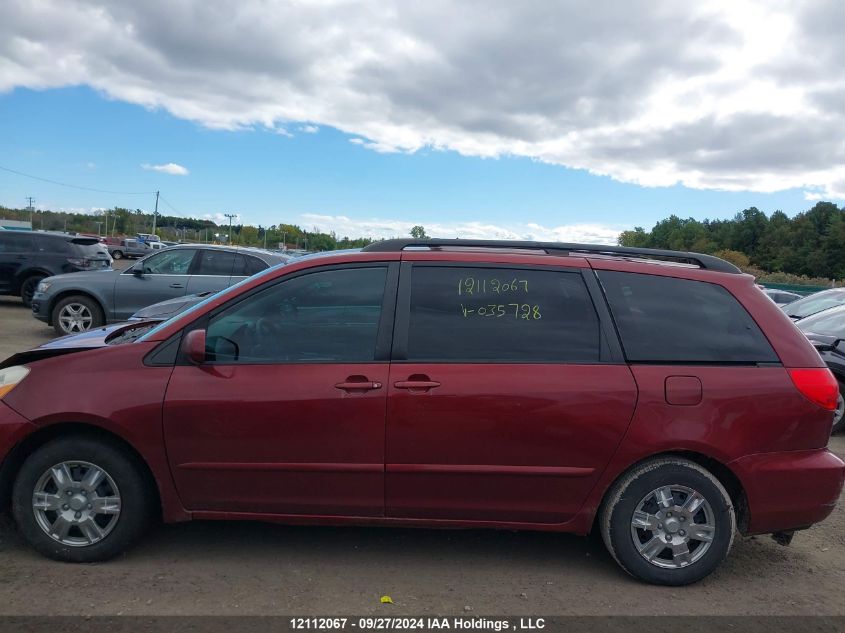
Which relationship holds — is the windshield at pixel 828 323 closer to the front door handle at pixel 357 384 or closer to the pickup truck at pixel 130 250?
the front door handle at pixel 357 384

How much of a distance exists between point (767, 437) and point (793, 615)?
886mm

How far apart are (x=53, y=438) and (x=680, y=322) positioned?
11.5 ft

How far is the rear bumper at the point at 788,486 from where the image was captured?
3529 millimetres

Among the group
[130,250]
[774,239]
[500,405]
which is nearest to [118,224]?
[130,250]

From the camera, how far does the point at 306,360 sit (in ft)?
11.8

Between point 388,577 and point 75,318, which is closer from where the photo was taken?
point 388,577

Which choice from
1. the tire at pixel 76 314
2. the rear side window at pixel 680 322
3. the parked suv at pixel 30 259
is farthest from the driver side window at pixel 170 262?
the rear side window at pixel 680 322

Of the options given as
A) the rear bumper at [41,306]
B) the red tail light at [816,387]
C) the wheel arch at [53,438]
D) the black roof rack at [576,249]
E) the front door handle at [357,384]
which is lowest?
the wheel arch at [53,438]

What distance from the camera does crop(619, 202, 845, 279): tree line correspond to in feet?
250

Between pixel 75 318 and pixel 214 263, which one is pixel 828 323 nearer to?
pixel 214 263

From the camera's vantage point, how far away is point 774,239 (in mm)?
86750

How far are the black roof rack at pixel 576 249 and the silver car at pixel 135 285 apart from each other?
700 cm

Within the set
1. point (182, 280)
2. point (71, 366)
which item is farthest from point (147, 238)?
point (71, 366)

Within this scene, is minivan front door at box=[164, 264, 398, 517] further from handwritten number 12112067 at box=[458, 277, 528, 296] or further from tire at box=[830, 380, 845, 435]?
tire at box=[830, 380, 845, 435]
